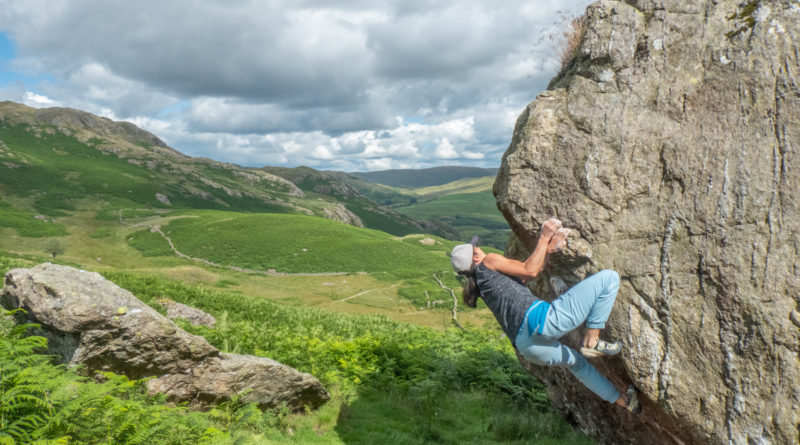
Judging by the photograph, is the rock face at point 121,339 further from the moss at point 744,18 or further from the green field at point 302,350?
the moss at point 744,18

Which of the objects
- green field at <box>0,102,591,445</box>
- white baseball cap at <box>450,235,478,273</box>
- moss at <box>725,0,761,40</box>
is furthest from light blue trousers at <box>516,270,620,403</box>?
moss at <box>725,0,761,40</box>

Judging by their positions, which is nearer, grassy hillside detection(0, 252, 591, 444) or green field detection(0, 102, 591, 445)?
grassy hillside detection(0, 252, 591, 444)

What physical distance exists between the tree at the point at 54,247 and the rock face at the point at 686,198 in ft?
246

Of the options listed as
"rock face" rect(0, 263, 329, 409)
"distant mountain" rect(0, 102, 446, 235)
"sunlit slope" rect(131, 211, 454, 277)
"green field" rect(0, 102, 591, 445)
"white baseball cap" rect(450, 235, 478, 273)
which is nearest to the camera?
"green field" rect(0, 102, 591, 445)

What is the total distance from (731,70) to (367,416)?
10.7m

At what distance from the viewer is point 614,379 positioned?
769cm

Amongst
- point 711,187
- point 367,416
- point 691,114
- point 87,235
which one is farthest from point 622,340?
point 87,235

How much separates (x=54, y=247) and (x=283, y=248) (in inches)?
1308

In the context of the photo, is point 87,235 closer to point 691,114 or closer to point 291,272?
point 291,272

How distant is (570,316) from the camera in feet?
21.4

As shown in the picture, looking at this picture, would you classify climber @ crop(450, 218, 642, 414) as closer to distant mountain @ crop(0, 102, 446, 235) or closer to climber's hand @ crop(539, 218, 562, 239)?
climber's hand @ crop(539, 218, 562, 239)

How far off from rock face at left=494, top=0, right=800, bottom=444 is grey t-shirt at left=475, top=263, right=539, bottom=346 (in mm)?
1160

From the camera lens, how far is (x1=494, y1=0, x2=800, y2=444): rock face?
6.12m

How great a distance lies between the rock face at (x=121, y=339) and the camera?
8.01 m
